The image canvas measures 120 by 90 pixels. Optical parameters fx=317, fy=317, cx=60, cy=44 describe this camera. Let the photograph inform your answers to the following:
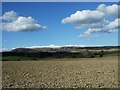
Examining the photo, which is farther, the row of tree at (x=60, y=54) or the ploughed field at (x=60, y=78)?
the row of tree at (x=60, y=54)

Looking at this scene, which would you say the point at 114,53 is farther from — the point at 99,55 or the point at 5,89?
the point at 5,89

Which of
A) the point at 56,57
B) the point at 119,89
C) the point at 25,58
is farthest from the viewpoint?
the point at 56,57

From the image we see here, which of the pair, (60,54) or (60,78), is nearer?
(60,78)

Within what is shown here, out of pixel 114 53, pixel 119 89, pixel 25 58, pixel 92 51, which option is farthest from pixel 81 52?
pixel 119 89

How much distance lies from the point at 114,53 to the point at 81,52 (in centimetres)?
917

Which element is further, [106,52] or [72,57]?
[106,52]

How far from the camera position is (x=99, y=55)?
81.0 metres

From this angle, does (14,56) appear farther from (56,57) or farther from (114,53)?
(114,53)

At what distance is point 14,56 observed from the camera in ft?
243

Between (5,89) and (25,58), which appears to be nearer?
(5,89)

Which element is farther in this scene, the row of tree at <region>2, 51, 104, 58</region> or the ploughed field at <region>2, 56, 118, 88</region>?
the row of tree at <region>2, 51, 104, 58</region>

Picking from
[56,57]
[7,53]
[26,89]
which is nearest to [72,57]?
[56,57]

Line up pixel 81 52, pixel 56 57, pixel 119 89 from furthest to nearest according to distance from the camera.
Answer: pixel 81 52
pixel 56 57
pixel 119 89

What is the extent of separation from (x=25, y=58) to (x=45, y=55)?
7953 mm
